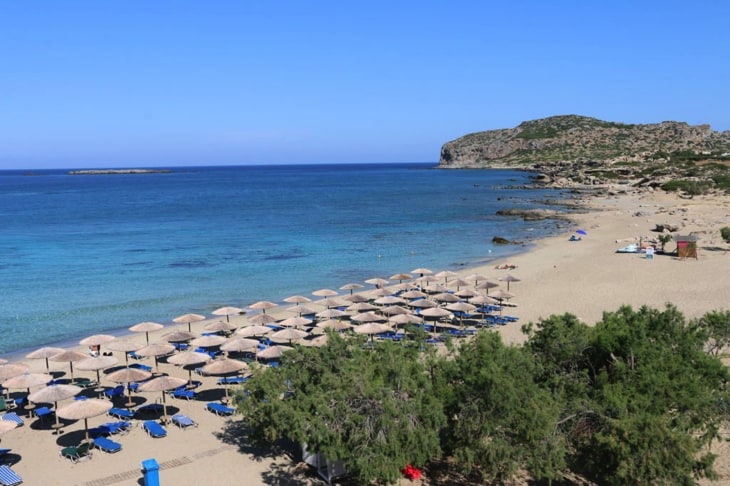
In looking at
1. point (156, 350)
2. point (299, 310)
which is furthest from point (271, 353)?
point (299, 310)

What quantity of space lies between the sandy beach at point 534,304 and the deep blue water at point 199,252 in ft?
16.4

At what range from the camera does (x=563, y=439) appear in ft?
38.4

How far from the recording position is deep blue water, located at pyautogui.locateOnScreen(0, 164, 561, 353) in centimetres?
3142

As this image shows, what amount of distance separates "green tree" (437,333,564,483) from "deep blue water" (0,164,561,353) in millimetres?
20510

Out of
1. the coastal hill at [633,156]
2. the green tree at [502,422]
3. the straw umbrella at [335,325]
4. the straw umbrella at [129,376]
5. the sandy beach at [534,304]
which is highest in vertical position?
the coastal hill at [633,156]

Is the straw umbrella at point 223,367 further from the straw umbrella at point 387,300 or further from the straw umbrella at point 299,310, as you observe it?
the straw umbrella at point 387,300

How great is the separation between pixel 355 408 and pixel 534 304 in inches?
776

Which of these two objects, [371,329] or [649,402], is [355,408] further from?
[371,329]

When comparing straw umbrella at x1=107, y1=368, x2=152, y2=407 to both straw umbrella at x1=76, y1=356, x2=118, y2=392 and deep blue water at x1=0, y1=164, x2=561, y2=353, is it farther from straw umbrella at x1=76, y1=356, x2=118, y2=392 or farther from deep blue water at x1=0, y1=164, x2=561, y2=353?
deep blue water at x1=0, y1=164, x2=561, y2=353

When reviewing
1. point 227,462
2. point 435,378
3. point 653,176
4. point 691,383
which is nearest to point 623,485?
point 691,383

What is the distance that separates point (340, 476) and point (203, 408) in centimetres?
664

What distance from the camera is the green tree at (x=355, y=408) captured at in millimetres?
11477

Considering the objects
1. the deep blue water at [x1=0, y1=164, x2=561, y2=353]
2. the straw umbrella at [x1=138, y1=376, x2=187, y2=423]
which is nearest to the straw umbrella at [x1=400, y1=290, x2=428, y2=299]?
the deep blue water at [x1=0, y1=164, x2=561, y2=353]

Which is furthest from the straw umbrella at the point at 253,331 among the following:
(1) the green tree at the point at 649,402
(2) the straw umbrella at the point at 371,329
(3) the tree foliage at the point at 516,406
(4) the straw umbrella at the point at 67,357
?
(1) the green tree at the point at 649,402
